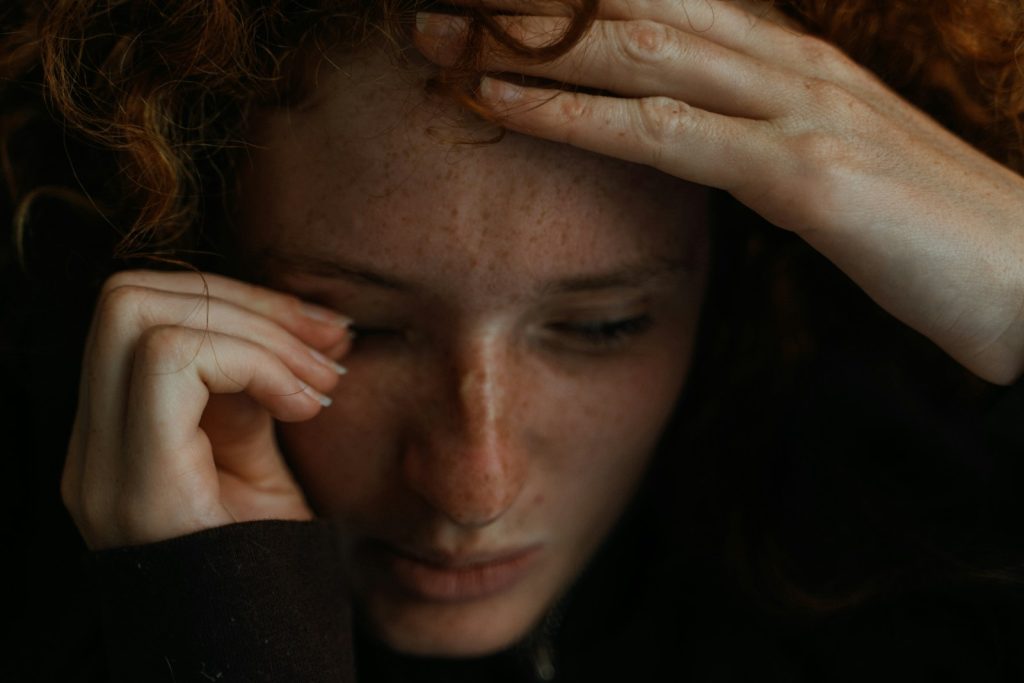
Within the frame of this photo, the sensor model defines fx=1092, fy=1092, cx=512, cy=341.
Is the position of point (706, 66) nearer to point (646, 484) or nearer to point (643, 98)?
point (643, 98)

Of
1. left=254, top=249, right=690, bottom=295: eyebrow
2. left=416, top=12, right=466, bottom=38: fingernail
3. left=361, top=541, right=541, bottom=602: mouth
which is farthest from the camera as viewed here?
left=361, top=541, right=541, bottom=602: mouth

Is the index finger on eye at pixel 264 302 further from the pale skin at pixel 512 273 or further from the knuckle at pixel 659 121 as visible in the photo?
the knuckle at pixel 659 121

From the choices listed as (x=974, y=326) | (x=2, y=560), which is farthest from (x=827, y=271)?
(x=2, y=560)

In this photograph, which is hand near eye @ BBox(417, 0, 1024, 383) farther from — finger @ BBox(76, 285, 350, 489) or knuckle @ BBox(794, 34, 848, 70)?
finger @ BBox(76, 285, 350, 489)

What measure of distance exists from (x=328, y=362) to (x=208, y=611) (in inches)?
10.9

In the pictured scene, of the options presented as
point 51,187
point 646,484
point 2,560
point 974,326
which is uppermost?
point 974,326

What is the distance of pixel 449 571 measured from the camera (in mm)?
1240

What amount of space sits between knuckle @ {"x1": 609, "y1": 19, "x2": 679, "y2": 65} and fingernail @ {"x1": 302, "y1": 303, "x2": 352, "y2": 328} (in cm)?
39

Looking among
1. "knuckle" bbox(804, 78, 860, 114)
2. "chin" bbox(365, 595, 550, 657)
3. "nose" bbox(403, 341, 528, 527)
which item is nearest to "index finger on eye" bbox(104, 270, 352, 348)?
"nose" bbox(403, 341, 528, 527)

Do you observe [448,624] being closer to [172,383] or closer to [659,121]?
[172,383]

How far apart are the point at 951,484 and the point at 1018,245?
1.35ft

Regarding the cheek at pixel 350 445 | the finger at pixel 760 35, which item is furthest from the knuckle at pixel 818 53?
the cheek at pixel 350 445

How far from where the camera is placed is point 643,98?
1.03m

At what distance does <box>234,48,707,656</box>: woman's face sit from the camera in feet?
3.45
